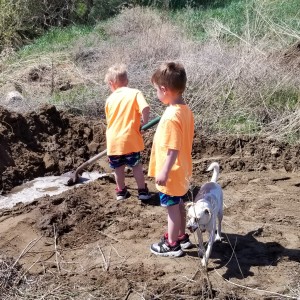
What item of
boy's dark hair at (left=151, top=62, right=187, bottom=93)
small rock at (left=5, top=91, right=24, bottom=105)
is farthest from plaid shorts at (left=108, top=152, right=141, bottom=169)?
small rock at (left=5, top=91, right=24, bottom=105)

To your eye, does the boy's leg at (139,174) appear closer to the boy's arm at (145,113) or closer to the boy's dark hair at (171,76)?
the boy's arm at (145,113)

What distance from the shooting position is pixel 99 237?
5223 mm

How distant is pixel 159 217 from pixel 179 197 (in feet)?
3.63

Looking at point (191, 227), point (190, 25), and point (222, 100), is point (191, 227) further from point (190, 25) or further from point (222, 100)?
point (190, 25)

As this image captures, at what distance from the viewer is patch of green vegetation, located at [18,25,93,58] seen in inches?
483

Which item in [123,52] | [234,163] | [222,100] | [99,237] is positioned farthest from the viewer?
[123,52]

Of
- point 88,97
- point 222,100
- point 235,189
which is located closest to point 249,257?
point 235,189

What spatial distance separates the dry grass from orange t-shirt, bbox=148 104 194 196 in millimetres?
3064

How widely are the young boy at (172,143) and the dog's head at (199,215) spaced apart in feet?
0.78

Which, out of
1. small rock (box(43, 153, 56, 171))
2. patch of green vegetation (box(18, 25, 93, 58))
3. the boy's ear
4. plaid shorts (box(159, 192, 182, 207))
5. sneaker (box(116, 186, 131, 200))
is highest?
the boy's ear

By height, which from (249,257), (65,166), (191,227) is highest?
(191,227)

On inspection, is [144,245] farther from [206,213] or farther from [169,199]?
[206,213]

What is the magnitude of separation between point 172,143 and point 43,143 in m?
3.57

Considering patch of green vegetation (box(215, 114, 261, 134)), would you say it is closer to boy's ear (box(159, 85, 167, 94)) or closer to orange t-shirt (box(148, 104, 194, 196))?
orange t-shirt (box(148, 104, 194, 196))
